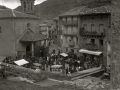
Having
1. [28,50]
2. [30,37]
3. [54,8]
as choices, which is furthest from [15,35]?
[54,8]

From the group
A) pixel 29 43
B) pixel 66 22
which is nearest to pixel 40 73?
pixel 29 43

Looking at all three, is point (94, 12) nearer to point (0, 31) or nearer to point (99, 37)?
point (99, 37)

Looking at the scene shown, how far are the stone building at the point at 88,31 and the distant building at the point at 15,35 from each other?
703 cm

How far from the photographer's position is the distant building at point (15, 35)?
30.4m

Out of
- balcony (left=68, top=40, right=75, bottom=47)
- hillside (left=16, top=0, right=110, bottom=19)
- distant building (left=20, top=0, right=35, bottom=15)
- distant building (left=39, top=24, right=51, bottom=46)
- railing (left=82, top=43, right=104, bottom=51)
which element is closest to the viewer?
railing (left=82, top=43, right=104, bottom=51)

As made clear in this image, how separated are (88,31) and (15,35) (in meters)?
12.1

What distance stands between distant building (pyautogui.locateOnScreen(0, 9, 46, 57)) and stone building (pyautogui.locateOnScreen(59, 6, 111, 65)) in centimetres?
703

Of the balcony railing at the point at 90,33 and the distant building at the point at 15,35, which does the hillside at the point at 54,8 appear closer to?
the balcony railing at the point at 90,33

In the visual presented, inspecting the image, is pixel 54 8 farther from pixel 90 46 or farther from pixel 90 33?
pixel 90 46

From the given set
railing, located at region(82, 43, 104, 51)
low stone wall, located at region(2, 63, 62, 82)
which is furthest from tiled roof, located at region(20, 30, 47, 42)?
low stone wall, located at region(2, 63, 62, 82)

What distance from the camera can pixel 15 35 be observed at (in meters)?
30.4

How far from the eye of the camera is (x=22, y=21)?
3136 centimetres

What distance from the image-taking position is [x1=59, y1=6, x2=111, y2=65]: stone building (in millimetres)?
28953

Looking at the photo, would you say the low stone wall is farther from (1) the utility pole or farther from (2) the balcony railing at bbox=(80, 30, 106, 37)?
(2) the balcony railing at bbox=(80, 30, 106, 37)
